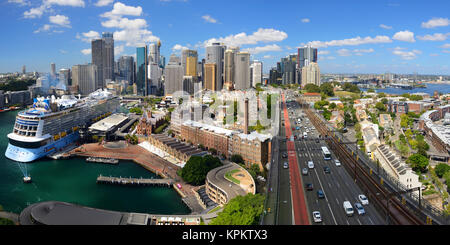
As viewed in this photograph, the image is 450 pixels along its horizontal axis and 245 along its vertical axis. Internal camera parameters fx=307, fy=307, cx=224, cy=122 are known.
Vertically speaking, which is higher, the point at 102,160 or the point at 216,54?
the point at 216,54

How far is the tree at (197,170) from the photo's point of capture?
7117mm

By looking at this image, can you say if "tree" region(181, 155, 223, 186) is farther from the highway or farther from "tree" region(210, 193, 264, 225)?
"tree" region(210, 193, 264, 225)

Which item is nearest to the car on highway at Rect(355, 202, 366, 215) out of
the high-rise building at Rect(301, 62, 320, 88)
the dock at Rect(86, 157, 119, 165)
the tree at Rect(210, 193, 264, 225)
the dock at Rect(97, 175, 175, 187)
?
the tree at Rect(210, 193, 264, 225)

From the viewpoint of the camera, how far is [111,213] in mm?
4809

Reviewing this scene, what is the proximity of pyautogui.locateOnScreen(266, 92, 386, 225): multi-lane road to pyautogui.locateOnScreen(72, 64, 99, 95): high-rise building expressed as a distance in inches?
895

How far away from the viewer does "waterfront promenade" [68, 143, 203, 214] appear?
6602mm

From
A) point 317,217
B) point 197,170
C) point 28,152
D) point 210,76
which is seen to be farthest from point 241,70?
point 317,217

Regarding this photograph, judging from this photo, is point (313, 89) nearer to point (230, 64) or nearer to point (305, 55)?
point (230, 64)

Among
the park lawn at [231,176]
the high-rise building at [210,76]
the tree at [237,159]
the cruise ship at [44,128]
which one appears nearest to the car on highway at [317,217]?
the park lawn at [231,176]

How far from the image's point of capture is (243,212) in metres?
4.27

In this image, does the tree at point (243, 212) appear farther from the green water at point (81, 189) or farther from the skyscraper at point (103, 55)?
A: the skyscraper at point (103, 55)

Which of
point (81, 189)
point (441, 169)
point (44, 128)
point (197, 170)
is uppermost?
point (44, 128)

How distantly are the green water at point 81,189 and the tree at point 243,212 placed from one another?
1.90 meters

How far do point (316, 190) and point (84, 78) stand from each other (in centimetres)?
2569
